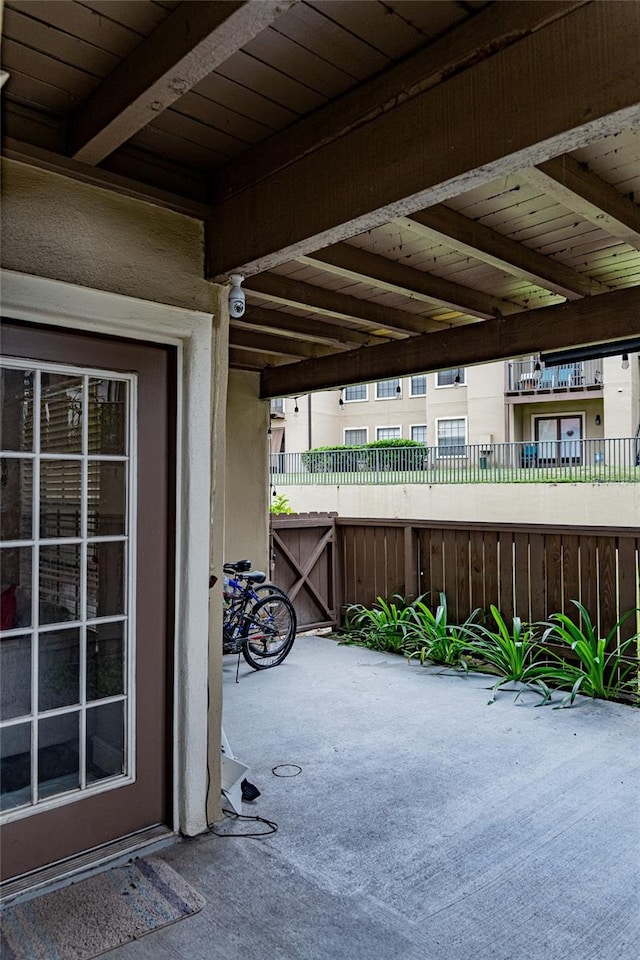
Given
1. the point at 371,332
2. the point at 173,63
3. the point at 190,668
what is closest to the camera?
the point at 173,63

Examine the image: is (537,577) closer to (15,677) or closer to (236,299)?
(236,299)

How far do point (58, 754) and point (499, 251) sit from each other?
2.87m

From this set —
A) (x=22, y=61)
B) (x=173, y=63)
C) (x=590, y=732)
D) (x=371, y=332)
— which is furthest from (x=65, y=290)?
(x=590, y=732)

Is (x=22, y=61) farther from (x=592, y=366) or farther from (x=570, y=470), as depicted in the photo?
(x=592, y=366)

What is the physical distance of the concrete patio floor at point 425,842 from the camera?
2023 mm

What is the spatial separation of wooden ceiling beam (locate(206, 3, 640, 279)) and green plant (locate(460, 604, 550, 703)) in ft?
11.6

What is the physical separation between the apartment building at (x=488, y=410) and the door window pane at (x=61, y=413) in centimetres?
1269

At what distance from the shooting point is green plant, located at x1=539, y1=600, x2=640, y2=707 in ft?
14.7

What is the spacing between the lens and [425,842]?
2613mm

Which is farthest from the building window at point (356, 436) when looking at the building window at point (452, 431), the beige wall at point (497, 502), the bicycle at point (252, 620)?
the bicycle at point (252, 620)

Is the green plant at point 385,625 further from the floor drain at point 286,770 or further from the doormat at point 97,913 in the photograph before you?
the doormat at point 97,913

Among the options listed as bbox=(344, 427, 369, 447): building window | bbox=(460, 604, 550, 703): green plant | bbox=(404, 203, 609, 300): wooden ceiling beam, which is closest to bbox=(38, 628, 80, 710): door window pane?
bbox=(404, 203, 609, 300): wooden ceiling beam

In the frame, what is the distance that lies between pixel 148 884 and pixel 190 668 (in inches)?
29.6

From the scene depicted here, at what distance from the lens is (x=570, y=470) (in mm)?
12766
